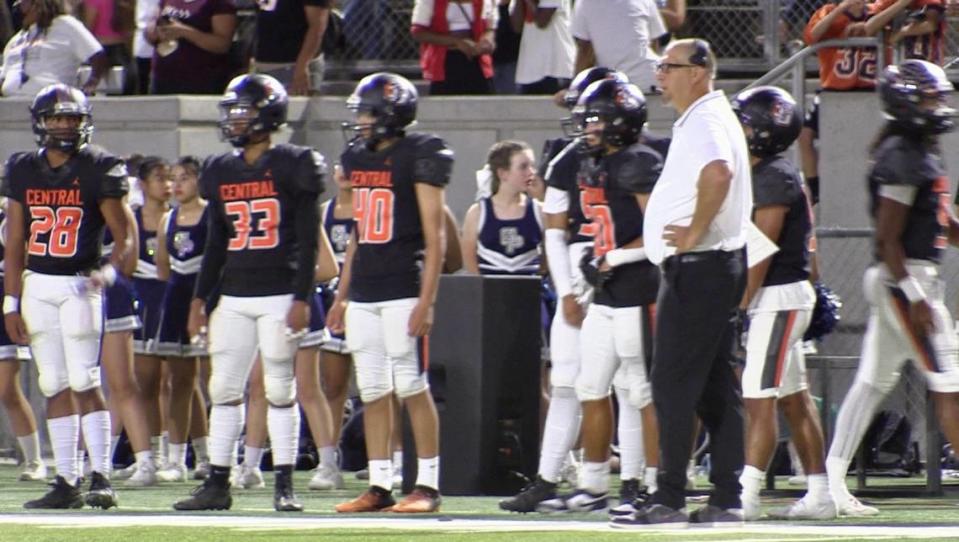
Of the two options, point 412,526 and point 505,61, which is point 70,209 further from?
point 505,61

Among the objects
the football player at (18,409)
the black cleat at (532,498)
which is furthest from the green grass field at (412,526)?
the football player at (18,409)

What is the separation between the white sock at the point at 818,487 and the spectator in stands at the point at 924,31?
3940mm

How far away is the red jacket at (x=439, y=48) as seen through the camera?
14.1 m

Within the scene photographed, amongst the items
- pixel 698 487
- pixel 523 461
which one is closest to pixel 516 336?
pixel 523 461

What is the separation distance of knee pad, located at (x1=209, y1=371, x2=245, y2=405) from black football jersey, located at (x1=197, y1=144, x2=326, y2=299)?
0.40 meters

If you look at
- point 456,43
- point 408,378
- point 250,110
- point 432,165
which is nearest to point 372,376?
point 408,378

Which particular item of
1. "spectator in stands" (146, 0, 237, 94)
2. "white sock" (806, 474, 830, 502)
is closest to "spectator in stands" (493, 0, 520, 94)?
"spectator in stands" (146, 0, 237, 94)

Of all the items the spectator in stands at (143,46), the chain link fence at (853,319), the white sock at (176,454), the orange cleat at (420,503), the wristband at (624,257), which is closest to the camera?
the wristband at (624,257)

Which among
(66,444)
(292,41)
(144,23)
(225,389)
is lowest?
(66,444)

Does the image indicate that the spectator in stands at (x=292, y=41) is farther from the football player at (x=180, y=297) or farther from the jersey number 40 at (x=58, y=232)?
the jersey number 40 at (x=58, y=232)

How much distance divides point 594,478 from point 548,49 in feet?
16.7

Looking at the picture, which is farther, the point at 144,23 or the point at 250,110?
the point at 144,23

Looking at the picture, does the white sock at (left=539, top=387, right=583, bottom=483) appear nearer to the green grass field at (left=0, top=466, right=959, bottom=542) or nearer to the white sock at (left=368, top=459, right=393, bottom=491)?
the green grass field at (left=0, top=466, right=959, bottom=542)

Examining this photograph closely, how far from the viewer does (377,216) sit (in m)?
9.80
